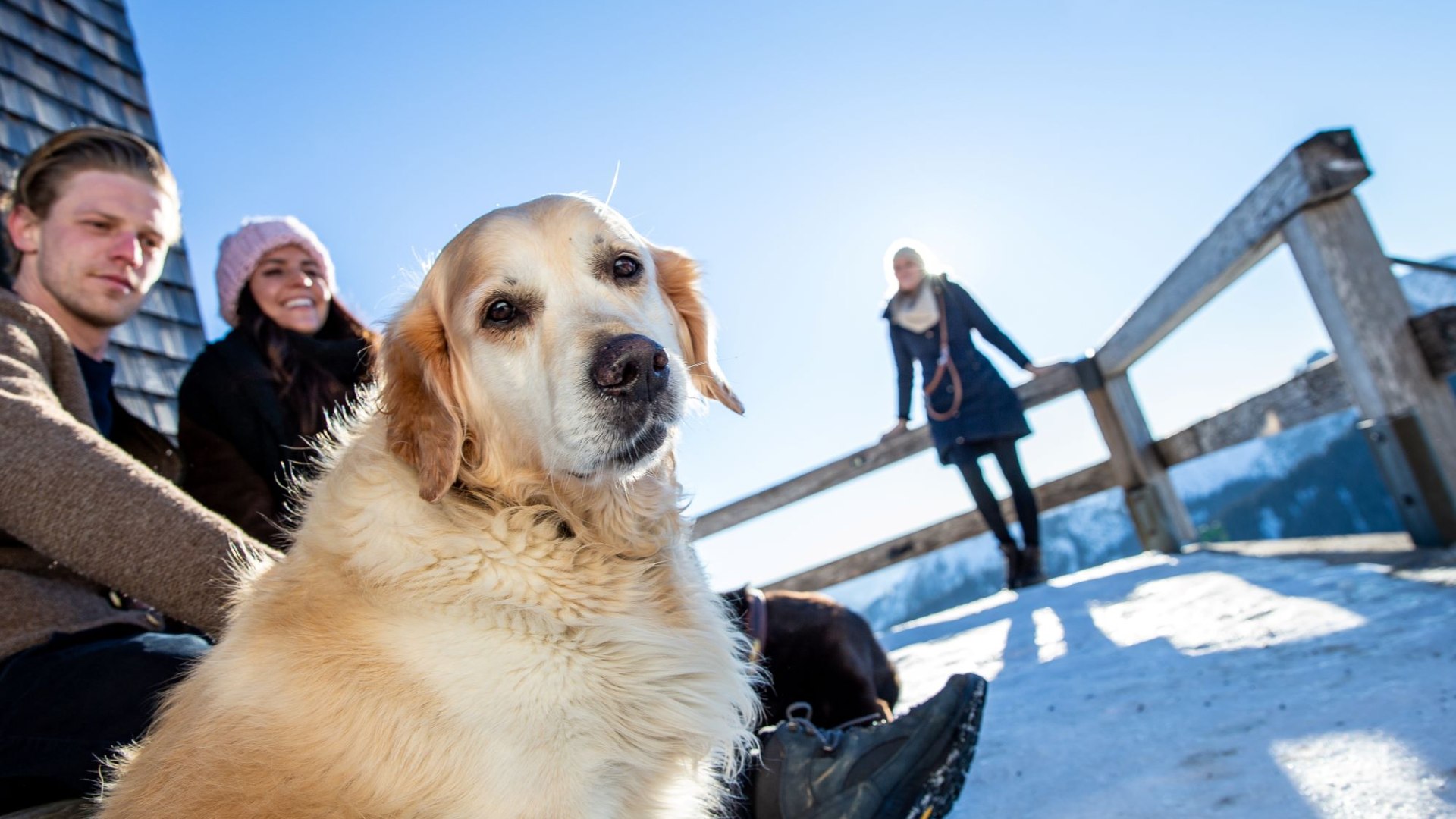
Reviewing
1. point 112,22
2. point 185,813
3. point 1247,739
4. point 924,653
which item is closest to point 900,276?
point 924,653

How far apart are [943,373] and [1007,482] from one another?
0.76 meters

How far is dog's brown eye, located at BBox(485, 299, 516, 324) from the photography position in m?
1.88

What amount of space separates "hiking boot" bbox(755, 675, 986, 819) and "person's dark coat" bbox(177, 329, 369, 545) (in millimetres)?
1687

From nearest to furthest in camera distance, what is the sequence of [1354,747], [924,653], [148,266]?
[1354,747]
[148,266]
[924,653]

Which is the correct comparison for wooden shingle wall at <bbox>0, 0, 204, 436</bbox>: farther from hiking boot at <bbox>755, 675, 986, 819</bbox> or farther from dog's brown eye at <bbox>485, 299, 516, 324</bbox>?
hiking boot at <bbox>755, 675, 986, 819</bbox>

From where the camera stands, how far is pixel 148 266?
253 centimetres

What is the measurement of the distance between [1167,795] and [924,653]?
95.3 inches

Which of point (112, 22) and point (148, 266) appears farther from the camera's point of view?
point (112, 22)

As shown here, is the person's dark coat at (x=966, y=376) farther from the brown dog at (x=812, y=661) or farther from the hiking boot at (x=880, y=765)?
the hiking boot at (x=880, y=765)

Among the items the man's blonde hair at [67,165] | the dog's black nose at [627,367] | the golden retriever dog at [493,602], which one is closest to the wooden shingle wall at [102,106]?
the man's blonde hair at [67,165]

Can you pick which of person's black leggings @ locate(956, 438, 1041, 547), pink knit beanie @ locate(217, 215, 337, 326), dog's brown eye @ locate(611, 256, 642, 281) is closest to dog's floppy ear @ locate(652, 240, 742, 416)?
dog's brown eye @ locate(611, 256, 642, 281)

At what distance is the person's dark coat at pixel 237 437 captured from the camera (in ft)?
8.82

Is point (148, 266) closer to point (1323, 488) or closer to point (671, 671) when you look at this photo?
point (671, 671)

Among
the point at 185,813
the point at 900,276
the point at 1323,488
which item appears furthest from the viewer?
the point at 1323,488
